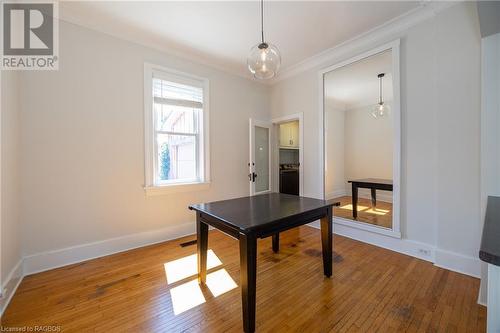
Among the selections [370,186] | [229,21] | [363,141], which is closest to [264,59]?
Answer: [229,21]

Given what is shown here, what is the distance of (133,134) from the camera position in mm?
2990

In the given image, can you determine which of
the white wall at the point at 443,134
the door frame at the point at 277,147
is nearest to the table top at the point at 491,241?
the white wall at the point at 443,134

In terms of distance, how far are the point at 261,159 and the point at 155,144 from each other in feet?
6.94

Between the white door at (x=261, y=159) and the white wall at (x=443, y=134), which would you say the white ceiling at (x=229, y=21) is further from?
the white door at (x=261, y=159)

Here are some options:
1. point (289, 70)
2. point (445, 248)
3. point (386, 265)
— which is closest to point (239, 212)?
point (386, 265)

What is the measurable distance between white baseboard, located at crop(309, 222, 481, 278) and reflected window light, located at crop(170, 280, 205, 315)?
247 cm

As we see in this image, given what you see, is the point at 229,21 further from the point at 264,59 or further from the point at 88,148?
the point at 88,148

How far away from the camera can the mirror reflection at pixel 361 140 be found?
2.92m

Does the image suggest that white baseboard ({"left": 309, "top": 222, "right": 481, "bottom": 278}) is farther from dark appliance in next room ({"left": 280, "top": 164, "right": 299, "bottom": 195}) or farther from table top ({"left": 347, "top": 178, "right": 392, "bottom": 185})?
dark appliance in next room ({"left": 280, "top": 164, "right": 299, "bottom": 195})

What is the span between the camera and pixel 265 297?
1882mm

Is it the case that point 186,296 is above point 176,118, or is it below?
below

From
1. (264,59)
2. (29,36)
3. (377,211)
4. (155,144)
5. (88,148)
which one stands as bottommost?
(377,211)

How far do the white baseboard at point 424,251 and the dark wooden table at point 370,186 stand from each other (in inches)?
12.3

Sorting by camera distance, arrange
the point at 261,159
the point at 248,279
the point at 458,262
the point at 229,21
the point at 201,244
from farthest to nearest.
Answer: the point at 261,159
the point at 229,21
the point at 458,262
the point at 201,244
the point at 248,279
